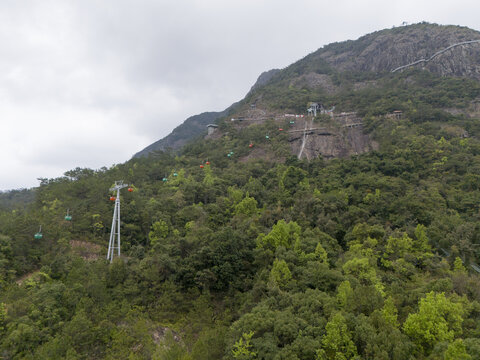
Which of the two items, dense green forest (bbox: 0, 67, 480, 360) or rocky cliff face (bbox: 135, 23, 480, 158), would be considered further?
rocky cliff face (bbox: 135, 23, 480, 158)

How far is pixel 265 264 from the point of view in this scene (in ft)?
63.2

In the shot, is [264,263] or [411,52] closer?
[264,263]

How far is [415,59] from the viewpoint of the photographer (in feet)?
206

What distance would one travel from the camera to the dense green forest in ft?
41.9

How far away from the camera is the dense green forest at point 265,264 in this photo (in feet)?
41.9

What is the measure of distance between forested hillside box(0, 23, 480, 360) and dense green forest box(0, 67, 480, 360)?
8cm

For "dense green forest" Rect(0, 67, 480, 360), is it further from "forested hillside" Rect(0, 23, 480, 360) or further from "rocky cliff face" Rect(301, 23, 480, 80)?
"rocky cliff face" Rect(301, 23, 480, 80)

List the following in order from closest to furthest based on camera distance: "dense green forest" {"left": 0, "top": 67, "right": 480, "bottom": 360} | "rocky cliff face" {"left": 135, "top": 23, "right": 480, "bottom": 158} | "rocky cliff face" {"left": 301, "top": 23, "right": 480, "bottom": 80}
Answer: "dense green forest" {"left": 0, "top": 67, "right": 480, "bottom": 360} → "rocky cliff face" {"left": 135, "top": 23, "right": 480, "bottom": 158} → "rocky cliff face" {"left": 301, "top": 23, "right": 480, "bottom": 80}

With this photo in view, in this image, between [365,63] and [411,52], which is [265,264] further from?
[365,63]

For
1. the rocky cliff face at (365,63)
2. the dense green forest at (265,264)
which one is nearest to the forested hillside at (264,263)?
the dense green forest at (265,264)

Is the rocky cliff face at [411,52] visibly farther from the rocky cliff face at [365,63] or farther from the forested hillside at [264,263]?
the forested hillside at [264,263]

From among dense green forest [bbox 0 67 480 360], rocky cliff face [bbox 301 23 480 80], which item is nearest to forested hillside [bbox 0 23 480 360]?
dense green forest [bbox 0 67 480 360]

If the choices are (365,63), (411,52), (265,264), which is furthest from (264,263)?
(365,63)

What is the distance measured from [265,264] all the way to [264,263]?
4.9 inches
